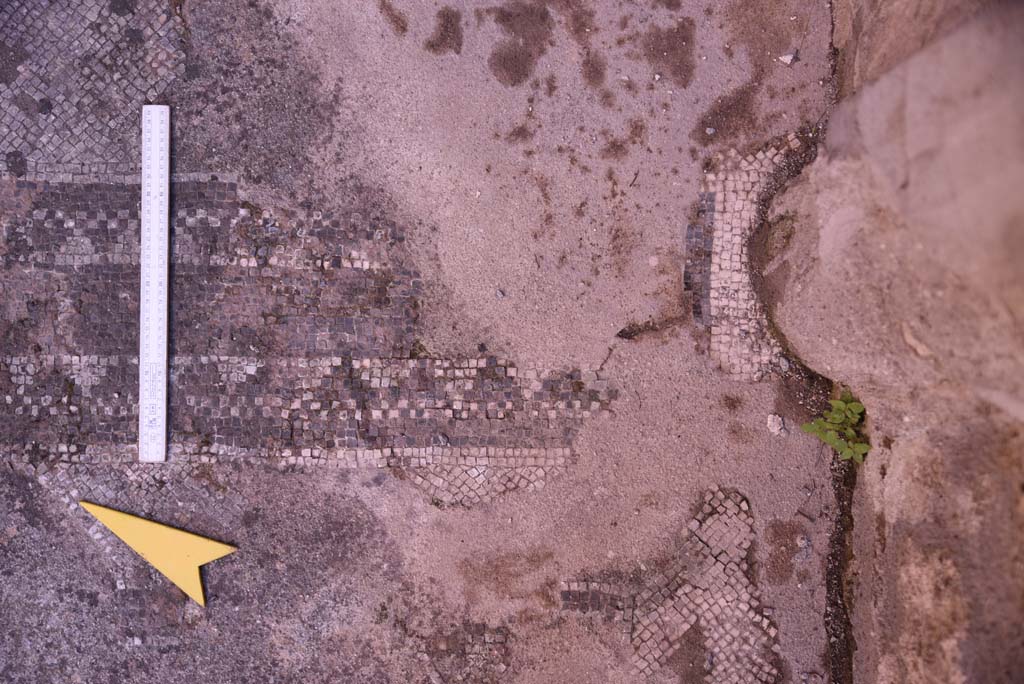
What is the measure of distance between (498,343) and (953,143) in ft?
9.49

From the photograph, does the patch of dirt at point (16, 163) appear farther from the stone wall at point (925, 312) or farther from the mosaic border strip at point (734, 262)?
the stone wall at point (925, 312)

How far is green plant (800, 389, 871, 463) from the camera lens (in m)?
4.25

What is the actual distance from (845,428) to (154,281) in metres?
4.82

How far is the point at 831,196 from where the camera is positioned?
13.0ft

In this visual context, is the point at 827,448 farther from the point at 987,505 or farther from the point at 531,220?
the point at 531,220

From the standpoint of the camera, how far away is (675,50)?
14.4 ft

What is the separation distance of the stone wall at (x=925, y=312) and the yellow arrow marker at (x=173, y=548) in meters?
4.21

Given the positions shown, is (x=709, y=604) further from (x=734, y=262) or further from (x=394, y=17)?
(x=394, y=17)

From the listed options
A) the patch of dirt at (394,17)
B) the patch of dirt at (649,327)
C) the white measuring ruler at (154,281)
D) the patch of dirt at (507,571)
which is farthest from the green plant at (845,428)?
the white measuring ruler at (154,281)

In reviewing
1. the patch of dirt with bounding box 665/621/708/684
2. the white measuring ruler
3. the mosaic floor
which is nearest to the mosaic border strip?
the mosaic floor

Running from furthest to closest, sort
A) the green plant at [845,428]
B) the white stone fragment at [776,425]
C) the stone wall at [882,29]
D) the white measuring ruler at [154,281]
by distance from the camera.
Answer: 1. the white measuring ruler at [154,281]
2. the white stone fragment at [776,425]
3. the green plant at [845,428]
4. the stone wall at [882,29]

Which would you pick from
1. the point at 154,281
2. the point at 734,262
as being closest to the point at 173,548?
the point at 154,281

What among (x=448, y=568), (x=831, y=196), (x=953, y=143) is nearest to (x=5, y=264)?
(x=448, y=568)

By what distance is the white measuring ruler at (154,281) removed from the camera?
446 centimetres
